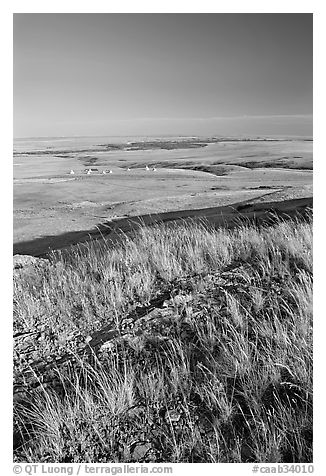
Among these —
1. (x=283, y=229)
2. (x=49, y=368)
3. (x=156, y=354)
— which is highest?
(x=283, y=229)

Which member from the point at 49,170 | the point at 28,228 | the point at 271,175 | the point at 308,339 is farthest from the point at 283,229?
the point at 49,170

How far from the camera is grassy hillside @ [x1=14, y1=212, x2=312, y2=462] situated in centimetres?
169

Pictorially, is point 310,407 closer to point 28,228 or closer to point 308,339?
point 308,339

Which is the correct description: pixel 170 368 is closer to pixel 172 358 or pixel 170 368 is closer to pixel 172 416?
pixel 172 358

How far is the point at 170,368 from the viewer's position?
2.05 m

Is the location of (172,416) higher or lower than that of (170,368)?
lower

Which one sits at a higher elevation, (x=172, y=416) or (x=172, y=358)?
(x=172, y=358)

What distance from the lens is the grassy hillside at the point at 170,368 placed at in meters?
1.69

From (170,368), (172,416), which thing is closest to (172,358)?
(170,368)

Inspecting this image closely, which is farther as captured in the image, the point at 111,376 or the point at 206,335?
the point at 206,335

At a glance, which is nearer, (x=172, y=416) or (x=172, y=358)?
(x=172, y=416)

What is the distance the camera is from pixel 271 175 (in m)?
18.2

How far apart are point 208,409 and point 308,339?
0.78m
